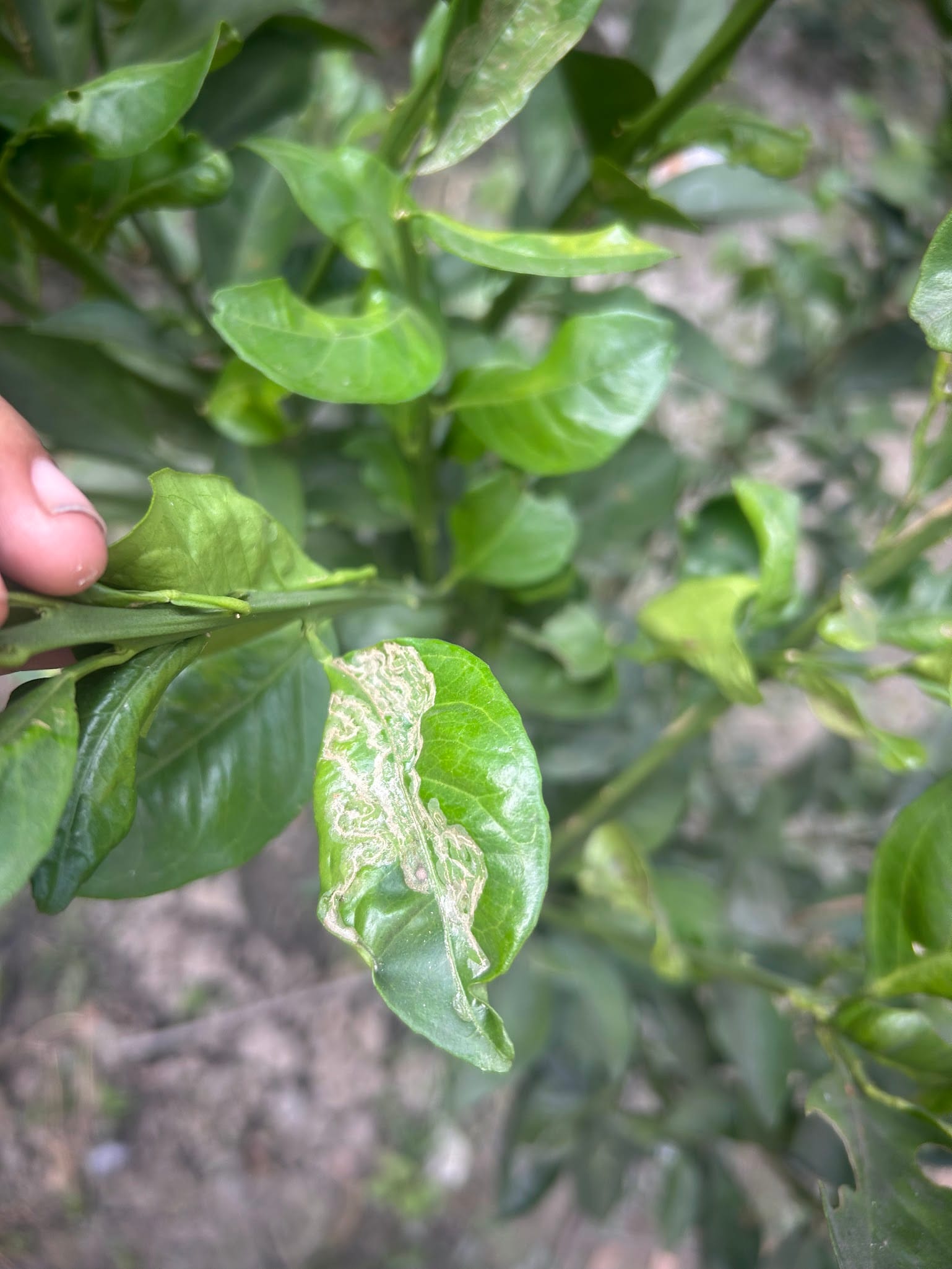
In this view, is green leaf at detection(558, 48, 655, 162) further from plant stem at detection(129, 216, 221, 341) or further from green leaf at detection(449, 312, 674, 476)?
plant stem at detection(129, 216, 221, 341)

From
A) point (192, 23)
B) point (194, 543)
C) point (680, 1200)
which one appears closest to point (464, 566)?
point (194, 543)

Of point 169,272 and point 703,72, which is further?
point 169,272

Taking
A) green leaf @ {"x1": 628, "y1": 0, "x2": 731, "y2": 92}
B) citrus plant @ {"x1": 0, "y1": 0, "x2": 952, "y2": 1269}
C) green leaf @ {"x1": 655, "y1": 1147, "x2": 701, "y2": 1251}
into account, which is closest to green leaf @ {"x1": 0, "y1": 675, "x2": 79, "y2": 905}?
citrus plant @ {"x1": 0, "y1": 0, "x2": 952, "y2": 1269}

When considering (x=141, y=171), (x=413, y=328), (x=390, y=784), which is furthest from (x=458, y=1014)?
(x=141, y=171)

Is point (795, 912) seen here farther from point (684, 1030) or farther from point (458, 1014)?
point (458, 1014)

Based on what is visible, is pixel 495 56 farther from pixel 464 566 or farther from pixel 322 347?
pixel 464 566

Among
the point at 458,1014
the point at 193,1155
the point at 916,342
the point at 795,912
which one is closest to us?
the point at 458,1014
